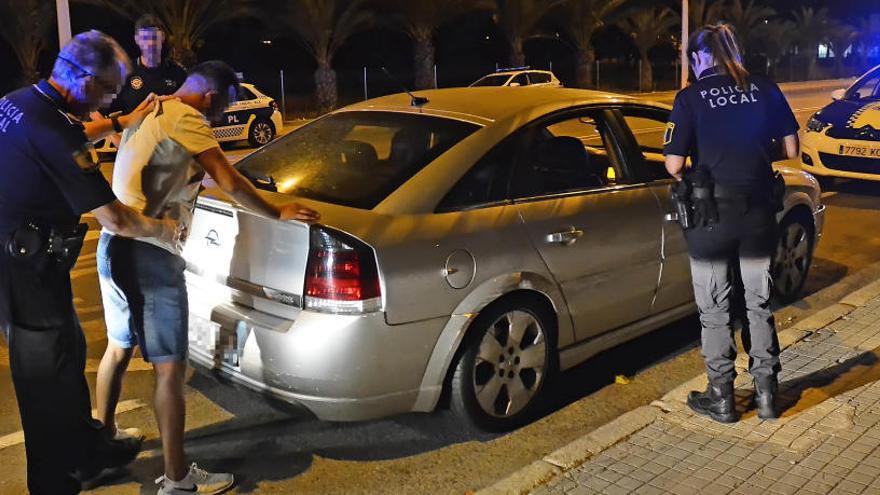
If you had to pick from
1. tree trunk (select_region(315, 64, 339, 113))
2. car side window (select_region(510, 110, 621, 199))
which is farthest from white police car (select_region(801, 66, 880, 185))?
tree trunk (select_region(315, 64, 339, 113))

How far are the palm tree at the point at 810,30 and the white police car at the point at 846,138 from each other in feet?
130

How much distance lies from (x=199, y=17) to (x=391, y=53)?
58.3 ft

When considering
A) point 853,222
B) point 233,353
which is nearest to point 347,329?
point 233,353

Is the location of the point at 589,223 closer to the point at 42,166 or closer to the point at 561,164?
the point at 561,164

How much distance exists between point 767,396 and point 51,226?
310cm

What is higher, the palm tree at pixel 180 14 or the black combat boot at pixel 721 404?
the palm tree at pixel 180 14

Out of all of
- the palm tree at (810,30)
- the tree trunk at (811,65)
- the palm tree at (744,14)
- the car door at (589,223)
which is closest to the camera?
the car door at (589,223)

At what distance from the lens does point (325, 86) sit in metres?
28.0

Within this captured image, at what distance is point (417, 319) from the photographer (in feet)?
12.2

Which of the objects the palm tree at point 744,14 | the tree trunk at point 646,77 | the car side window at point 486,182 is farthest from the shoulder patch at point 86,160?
the palm tree at point 744,14

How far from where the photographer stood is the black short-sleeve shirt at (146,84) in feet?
17.5

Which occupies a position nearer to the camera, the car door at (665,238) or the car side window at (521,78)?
the car door at (665,238)

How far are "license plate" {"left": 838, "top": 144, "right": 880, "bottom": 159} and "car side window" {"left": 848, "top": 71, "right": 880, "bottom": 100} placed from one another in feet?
3.54

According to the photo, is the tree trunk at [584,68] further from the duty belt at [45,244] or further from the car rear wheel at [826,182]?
the duty belt at [45,244]
